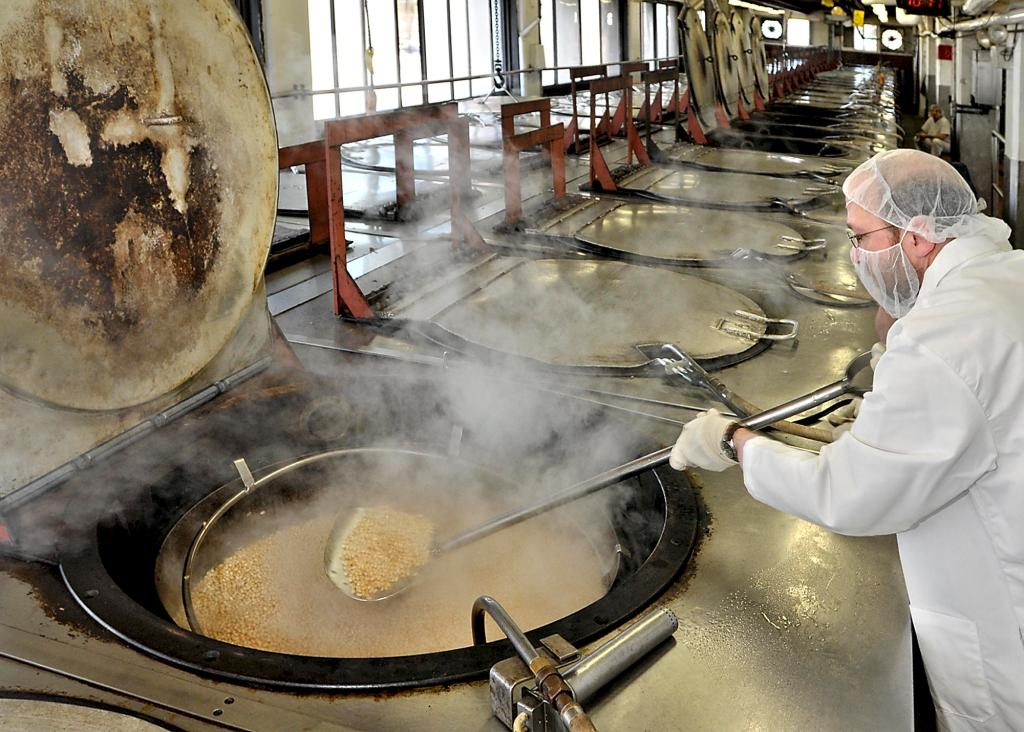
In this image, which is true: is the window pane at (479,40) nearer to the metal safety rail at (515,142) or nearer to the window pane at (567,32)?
the window pane at (567,32)

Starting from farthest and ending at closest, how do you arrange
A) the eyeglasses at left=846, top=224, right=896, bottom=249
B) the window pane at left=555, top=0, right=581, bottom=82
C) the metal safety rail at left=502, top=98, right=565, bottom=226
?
the window pane at left=555, top=0, right=581, bottom=82 < the metal safety rail at left=502, top=98, right=565, bottom=226 < the eyeglasses at left=846, top=224, right=896, bottom=249

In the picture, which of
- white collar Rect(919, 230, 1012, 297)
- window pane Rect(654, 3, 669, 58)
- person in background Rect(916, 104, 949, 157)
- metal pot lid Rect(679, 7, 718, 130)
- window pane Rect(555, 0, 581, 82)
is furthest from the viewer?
window pane Rect(654, 3, 669, 58)

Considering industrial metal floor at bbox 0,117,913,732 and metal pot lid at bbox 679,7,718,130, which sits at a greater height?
metal pot lid at bbox 679,7,718,130

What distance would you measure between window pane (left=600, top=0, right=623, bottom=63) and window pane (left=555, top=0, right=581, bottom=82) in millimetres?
1337

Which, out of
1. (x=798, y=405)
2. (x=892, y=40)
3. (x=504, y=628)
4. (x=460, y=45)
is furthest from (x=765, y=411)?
(x=892, y=40)

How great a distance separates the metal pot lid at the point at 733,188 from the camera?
5.49m

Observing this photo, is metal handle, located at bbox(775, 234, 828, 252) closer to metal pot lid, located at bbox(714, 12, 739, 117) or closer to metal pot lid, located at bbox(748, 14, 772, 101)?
metal pot lid, located at bbox(714, 12, 739, 117)

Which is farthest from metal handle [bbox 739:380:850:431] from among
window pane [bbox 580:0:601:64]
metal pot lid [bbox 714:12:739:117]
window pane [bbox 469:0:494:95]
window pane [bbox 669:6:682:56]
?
window pane [bbox 669:6:682:56]

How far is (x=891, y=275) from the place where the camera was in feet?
5.66

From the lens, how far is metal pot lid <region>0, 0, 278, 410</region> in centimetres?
170

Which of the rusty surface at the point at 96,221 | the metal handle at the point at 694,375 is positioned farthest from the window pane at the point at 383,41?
the rusty surface at the point at 96,221

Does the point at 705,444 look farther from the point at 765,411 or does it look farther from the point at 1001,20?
the point at 1001,20

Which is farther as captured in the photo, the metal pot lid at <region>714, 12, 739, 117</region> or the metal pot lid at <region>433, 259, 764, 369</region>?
the metal pot lid at <region>714, 12, 739, 117</region>

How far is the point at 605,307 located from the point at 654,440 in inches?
42.9
